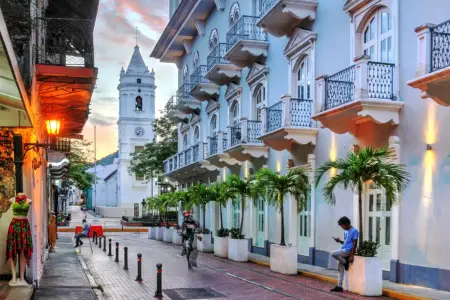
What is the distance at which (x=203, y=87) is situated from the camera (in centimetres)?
3219

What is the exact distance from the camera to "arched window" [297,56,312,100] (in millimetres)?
20750

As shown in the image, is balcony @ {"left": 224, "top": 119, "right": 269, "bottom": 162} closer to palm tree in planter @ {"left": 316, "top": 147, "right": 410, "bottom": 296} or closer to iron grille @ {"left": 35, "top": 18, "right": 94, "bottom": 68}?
iron grille @ {"left": 35, "top": 18, "right": 94, "bottom": 68}

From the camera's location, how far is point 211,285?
1577 cm

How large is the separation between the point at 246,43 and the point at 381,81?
9747 millimetres

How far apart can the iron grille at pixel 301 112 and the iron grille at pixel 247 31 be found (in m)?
5.56

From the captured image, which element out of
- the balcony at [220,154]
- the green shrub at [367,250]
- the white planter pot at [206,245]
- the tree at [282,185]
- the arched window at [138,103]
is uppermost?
the arched window at [138,103]

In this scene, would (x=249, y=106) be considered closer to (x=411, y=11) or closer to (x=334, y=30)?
(x=334, y=30)

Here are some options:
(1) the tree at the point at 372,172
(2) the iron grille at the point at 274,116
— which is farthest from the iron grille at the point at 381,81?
(2) the iron grille at the point at 274,116

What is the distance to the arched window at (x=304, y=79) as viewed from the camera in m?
20.8

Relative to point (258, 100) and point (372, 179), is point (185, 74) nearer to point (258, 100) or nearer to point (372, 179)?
point (258, 100)

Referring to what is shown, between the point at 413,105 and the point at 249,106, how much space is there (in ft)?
40.1

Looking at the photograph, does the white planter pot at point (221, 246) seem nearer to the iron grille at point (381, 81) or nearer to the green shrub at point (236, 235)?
the green shrub at point (236, 235)

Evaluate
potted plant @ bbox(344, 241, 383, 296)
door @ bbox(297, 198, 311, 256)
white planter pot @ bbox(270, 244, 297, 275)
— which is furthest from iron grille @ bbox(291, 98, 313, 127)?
potted plant @ bbox(344, 241, 383, 296)

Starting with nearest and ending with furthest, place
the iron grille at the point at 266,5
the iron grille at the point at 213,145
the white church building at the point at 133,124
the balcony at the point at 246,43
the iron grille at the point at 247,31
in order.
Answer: the iron grille at the point at 266,5, the balcony at the point at 246,43, the iron grille at the point at 247,31, the iron grille at the point at 213,145, the white church building at the point at 133,124
